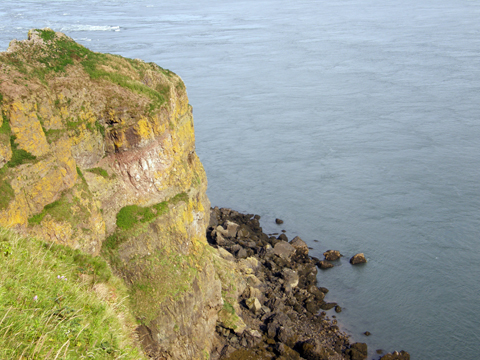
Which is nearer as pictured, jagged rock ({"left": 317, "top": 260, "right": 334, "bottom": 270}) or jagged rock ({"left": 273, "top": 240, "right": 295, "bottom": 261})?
jagged rock ({"left": 273, "top": 240, "right": 295, "bottom": 261})

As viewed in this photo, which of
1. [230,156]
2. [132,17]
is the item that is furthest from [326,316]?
[132,17]

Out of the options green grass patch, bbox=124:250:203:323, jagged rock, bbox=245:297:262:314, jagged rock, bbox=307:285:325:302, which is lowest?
jagged rock, bbox=307:285:325:302

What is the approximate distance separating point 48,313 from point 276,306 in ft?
69.4

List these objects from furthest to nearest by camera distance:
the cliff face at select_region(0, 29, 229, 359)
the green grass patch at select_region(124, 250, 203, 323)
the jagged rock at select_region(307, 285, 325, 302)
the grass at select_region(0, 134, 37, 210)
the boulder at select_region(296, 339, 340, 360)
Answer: the jagged rock at select_region(307, 285, 325, 302), the boulder at select_region(296, 339, 340, 360), the green grass patch at select_region(124, 250, 203, 323), the cliff face at select_region(0, 29, 229, 359), the grass at select_region(0, 134, 37, 210)

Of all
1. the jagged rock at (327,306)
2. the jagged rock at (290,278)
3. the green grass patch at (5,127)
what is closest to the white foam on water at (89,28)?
the jagged rock at (290,278)

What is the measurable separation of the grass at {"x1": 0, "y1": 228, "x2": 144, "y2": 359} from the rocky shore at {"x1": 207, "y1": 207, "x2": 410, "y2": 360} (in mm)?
15377

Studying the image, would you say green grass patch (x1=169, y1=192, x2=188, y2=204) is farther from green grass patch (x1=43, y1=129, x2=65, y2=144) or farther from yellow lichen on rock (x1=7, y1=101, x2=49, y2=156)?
yellow lichen on rock (x1=7, y1=101, x2=49, y2=156)

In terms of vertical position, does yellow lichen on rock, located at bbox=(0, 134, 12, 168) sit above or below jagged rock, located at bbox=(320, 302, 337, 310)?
above

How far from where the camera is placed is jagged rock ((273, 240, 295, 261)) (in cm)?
3319

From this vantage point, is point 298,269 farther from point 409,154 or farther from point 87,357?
point 87,357

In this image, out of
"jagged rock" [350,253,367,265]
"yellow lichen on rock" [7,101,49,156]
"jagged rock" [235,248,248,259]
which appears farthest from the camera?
"jagged rock" [350,253,367,265]

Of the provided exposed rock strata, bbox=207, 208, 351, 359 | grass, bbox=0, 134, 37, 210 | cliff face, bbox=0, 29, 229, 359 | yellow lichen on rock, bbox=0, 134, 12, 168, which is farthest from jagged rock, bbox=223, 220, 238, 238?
yellow lichen on rock, bbox=0, 134, 12, 168

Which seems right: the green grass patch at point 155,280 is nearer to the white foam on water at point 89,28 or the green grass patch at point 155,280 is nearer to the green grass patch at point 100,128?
the green grass patch at point 100,128

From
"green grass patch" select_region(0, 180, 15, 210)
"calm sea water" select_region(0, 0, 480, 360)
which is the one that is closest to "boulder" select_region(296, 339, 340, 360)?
"calm sea water" select_region(0, 0, 480, 360)
